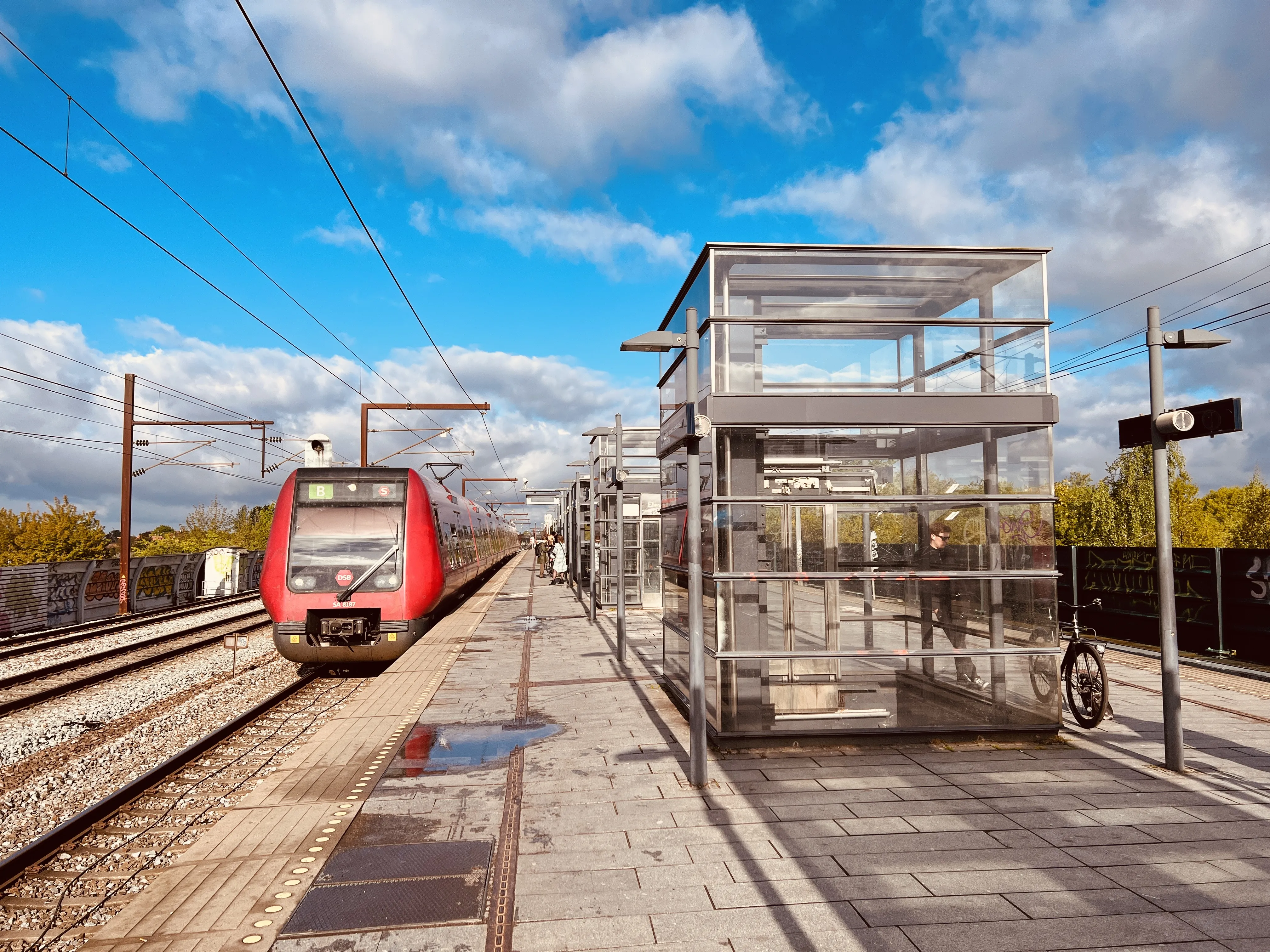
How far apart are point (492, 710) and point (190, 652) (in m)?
8.01

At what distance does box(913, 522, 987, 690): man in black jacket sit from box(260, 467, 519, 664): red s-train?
6588mm

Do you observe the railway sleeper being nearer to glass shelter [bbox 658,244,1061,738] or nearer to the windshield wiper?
glass shelter [bbox 658,244,1061,738]

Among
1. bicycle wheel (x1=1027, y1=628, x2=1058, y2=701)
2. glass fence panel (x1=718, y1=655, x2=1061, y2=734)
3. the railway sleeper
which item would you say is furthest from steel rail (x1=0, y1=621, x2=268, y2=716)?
bicycle wheel (x1=1027, y1=628, x2=1058, y2=701)

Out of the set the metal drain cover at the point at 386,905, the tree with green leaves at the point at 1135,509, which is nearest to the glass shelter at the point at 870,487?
the metal drain cover at the point at 386,905

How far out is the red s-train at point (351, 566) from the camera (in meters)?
10.5

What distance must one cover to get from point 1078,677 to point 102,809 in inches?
293

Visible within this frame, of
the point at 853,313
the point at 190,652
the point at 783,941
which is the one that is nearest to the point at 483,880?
the point at 783,941

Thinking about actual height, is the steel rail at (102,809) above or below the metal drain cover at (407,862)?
below

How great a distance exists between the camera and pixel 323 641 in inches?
414

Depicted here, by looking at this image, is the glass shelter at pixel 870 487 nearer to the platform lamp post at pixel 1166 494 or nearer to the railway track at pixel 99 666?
the platform lamp post at pixel 1166 494

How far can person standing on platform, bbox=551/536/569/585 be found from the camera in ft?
95.8

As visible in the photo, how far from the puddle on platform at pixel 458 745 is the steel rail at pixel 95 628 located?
9907 mm

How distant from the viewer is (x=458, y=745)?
6.79 meters

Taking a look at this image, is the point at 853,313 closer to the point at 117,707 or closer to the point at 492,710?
the point at 492,710
